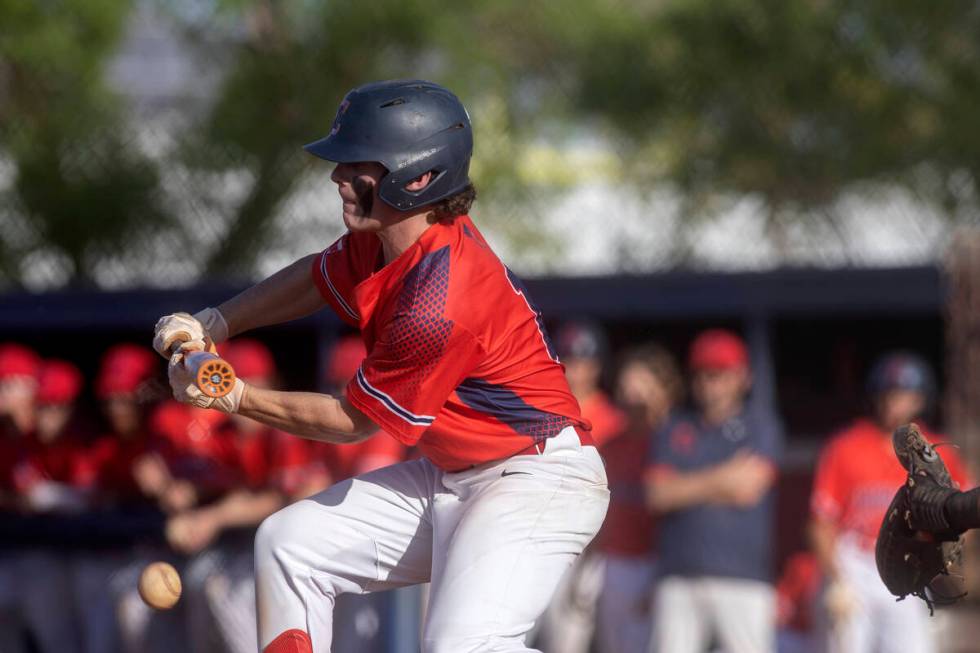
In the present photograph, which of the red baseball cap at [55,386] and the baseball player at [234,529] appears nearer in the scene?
the baseball player at [234,529]

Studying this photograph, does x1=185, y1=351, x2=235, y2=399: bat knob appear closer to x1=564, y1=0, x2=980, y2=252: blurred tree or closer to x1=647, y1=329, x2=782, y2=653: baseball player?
x1=647, y1=329, x2=782, y2=653: baseball player

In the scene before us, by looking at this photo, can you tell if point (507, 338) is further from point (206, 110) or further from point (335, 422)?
point (206, 110)

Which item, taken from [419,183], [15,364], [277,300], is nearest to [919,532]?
[419,183]

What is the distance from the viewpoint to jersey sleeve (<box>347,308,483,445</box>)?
11.3 feet

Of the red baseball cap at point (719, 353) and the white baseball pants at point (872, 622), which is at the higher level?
Answer: the red baseball cap at point (719, 353)

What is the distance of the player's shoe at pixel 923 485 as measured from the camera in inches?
146

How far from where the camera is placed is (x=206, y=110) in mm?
9156

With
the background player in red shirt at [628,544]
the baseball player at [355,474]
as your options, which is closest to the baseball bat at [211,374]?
the baseball player at [355,474]

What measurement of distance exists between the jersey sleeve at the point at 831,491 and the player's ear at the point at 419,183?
11.2 feet

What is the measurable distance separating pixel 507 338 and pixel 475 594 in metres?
0.63

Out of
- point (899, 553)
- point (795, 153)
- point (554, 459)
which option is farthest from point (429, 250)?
point (795, 153)

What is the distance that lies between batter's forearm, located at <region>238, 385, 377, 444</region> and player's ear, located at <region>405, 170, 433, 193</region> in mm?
534

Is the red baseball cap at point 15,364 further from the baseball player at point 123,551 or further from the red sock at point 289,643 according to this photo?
the red sock at point 289,643

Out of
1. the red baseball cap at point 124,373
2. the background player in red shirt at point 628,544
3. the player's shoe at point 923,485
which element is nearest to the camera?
the player's shoe at point 923,485
